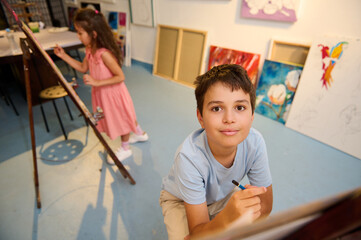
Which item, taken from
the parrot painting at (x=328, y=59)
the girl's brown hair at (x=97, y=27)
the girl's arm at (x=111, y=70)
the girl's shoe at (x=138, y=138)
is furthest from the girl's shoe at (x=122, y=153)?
the parrot painting at (x=328, y=59)

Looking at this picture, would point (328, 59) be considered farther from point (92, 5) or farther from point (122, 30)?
point (92, 5)

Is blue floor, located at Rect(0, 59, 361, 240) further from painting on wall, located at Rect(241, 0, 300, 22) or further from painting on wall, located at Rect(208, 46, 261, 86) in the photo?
painting on wall, located at Rect(241, 0, 300, 22)

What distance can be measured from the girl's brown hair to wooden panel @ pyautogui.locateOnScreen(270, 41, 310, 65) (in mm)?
1902

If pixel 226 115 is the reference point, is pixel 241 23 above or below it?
above

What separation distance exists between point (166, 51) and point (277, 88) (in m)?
2.04

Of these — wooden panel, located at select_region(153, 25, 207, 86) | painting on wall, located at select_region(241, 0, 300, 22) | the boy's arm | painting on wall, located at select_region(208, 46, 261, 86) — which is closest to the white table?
wooden panel, located at select_region(153, 25, 207, 86)

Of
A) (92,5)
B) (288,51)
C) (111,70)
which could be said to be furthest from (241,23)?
(92,5)

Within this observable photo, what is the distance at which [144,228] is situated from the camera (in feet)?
4.33

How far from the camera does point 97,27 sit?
4.61 feet

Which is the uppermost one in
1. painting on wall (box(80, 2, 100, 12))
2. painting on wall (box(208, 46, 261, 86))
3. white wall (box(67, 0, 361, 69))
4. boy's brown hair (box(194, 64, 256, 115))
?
painting on wall (box(80, 2, 100, 12))

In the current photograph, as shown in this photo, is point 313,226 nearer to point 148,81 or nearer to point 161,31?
point 148,81

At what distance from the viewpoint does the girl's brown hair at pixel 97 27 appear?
135 cm

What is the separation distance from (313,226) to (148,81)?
3.47 metres

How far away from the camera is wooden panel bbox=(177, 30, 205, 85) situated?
120 inches
